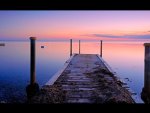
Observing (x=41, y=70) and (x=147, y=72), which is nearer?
(x=147, y=72)

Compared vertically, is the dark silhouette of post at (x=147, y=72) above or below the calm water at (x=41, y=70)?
above

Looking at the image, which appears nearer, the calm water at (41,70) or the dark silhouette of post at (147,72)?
the dark silhouette of post at (147,72)

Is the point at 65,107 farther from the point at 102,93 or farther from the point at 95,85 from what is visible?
the point at 95,85

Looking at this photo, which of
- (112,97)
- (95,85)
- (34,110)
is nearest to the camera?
(34,110)

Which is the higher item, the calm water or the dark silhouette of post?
the dark silhouette of post

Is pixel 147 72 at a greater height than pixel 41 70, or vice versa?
pixel 147 72

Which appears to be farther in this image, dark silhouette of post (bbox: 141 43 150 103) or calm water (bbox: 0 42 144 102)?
calm water (bbox: 0 42 144 102)
